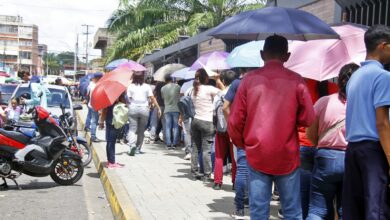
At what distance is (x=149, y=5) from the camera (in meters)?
24.3

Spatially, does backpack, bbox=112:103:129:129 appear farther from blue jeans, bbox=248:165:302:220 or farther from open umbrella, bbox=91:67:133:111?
blue jeans, bbox=248:165:302:220

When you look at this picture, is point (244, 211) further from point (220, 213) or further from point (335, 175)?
point (335, 175)

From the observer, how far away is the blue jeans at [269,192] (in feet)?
13.5

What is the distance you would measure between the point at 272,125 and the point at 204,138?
4.06m

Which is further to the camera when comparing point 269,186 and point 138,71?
point 138,71

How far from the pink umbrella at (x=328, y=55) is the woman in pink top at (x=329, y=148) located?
0.56 metres

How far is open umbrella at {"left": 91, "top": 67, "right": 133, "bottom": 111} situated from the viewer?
8727 millimetres

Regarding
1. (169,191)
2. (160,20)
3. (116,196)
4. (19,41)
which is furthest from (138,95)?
(19,41)

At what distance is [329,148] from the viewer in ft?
14.4

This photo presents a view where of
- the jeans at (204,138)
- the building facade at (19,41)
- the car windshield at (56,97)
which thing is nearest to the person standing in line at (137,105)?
the jeans at (204,138)

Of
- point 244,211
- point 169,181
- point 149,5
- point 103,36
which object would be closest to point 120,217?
point 244,211

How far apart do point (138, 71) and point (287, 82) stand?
23.1 ft

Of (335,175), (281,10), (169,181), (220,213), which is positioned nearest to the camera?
(335,175)

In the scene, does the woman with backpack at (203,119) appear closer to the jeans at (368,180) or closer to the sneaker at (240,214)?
the sneaker at (240,214)
